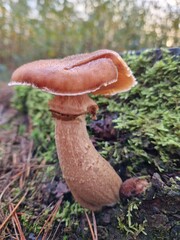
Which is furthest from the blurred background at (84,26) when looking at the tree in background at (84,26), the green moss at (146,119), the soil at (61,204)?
the soil at (61,204)

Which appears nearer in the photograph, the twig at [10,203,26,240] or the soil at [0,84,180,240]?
the soil at [0,84,180,240]

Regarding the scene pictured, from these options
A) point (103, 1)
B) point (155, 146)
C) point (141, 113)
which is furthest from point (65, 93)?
point (103, 1)

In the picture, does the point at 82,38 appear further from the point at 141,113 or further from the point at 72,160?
the point at 72,160

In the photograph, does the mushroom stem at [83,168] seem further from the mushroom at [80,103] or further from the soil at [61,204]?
the soil at [61,204]

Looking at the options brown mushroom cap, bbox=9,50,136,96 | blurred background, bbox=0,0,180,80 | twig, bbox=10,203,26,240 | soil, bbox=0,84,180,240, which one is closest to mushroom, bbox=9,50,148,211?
brown mushroom cap, bbox=9,50,136,96

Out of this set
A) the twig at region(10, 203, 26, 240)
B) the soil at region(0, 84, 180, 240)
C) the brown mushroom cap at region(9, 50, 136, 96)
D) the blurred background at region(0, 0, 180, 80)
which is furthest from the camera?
the blurred background at region(0, 0, 180, 80)

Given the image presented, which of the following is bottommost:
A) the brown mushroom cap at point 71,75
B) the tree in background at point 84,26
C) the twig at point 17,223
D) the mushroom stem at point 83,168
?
the twig at point 17,223

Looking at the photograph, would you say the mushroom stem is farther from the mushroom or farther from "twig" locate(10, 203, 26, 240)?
"twig" locate(10, 203, 26, 240)
